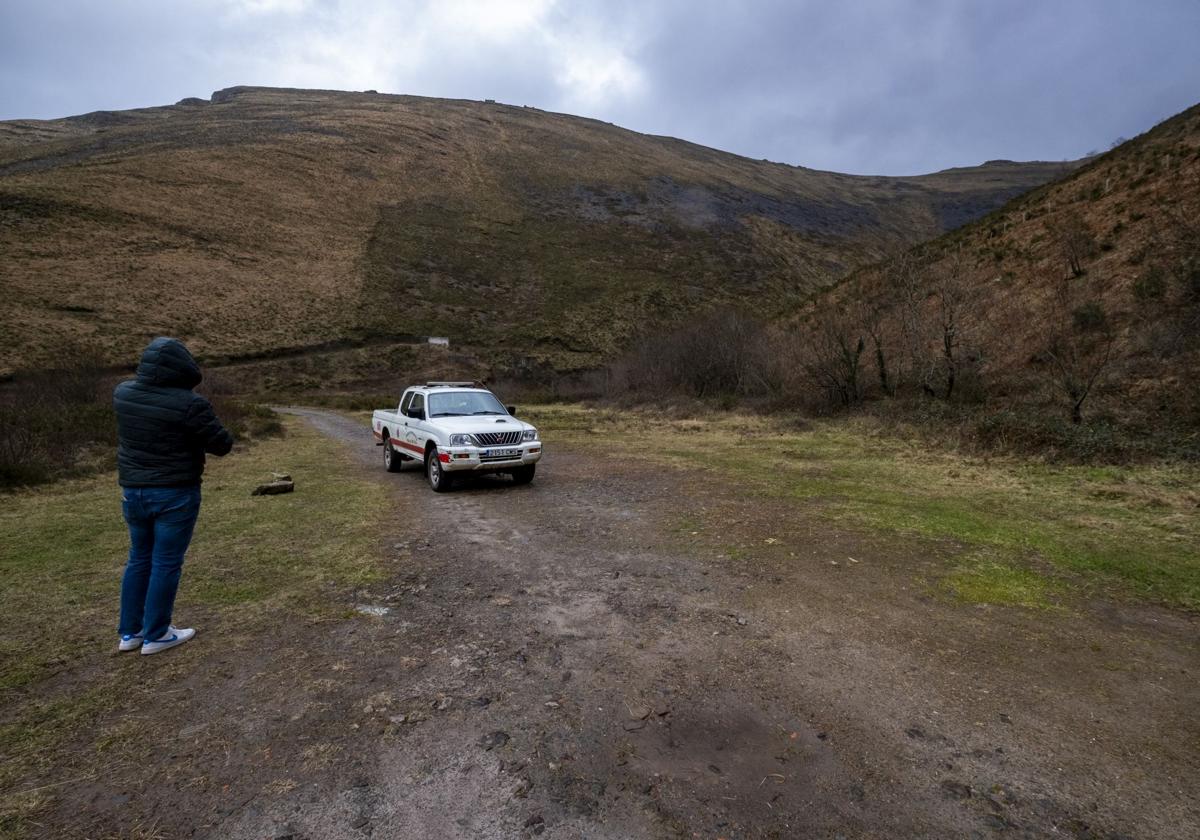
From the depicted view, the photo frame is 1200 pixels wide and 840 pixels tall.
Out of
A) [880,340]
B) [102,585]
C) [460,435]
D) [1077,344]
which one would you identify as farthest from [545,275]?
[102,585]

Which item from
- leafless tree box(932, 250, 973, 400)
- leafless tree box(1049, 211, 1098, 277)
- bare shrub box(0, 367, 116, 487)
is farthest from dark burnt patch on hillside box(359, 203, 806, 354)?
leafless tree box(932, 250, 973, 400)

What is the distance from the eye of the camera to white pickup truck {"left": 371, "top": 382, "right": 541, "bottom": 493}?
33.6 ft

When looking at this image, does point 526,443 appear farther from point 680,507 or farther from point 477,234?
point 477,234

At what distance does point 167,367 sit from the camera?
414 centimetres

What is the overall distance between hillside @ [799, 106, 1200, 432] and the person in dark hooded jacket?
16278 mm

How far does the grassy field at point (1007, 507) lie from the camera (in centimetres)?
563

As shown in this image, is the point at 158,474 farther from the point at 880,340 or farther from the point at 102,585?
the point at 880,340

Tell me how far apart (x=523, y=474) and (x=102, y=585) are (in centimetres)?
642

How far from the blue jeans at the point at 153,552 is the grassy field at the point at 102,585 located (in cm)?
27

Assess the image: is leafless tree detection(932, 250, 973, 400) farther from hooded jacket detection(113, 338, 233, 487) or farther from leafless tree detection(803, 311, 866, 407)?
hooded jacket detection(113, 338, 233, 487)

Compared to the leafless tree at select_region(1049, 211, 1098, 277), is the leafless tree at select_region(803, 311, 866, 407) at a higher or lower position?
lower

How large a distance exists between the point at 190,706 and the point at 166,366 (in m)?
2.23

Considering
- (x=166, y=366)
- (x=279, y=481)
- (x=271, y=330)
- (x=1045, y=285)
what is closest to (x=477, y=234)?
(x=271, y=330)

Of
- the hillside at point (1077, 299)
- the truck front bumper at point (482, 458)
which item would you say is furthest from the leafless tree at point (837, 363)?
the truck front bumper at point (482, 458)
